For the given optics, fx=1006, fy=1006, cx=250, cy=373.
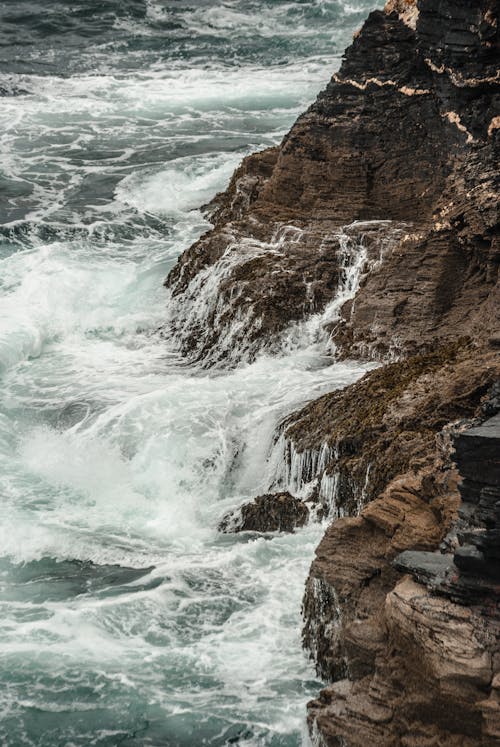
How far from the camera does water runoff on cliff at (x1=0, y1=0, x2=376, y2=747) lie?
28.5 ft

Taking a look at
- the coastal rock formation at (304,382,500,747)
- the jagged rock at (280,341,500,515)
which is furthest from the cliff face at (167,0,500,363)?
the coastal rock formation at (304,382,500,747)

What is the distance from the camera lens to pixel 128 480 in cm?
1291

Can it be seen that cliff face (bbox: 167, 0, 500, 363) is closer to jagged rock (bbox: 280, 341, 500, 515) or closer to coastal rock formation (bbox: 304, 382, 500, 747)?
jagged rock (bbox: 280, 341, 500, 515)

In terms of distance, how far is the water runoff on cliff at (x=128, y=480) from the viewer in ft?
28.5

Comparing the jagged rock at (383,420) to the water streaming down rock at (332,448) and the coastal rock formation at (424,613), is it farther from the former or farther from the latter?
the coastal rock formation at (424,613)

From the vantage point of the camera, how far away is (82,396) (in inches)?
595

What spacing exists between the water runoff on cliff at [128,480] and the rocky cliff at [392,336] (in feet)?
2.09

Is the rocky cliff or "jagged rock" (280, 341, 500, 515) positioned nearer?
the rocky cliff

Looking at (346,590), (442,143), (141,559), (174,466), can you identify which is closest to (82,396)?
(174,466)

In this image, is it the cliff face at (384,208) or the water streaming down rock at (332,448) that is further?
the cliff face at (384,208)

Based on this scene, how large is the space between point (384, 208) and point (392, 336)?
3974 millimetres

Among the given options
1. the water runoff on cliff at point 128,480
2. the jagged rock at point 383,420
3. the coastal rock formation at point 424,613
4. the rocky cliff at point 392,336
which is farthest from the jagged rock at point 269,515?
the coastal rock formation at point 424,613

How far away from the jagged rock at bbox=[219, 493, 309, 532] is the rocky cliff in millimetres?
40

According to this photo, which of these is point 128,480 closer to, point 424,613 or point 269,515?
point 269,515
